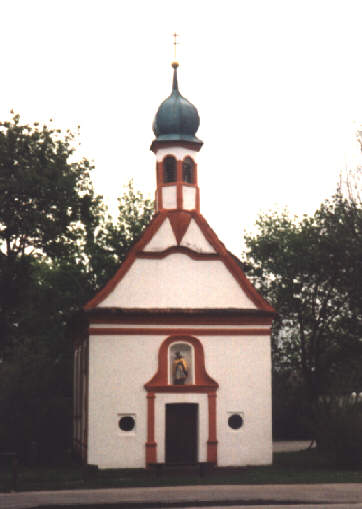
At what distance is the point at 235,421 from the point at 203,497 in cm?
1014

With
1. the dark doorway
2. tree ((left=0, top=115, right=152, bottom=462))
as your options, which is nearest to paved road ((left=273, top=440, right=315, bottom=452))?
tree ((left=0, top=115, right=152, bottom=462))

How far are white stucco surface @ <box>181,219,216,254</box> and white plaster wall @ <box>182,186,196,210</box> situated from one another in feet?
2.96

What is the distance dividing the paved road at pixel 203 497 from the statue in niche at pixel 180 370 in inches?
306

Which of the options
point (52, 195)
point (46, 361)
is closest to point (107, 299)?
point (52, 195)

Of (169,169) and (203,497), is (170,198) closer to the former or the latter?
(169,169)

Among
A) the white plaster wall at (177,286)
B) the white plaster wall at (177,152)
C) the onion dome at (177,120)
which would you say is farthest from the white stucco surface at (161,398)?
the onion dome at (177,120)

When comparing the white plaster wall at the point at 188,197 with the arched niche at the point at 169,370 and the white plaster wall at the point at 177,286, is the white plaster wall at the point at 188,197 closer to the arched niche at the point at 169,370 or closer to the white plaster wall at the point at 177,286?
the white plaster wall at the point at 177,286

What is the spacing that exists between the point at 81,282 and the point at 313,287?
12209mm

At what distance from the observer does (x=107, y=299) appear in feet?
97.8

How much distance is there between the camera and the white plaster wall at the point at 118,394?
28531 mm

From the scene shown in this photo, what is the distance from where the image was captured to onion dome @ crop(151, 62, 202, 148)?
33094mm

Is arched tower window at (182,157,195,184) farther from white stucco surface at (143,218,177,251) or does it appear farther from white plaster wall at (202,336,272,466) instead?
white plaster wall at (202,336,272,466)

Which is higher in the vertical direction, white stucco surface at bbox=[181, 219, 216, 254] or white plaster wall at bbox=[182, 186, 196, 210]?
white plaster wall at bbox=[182, 186, 196, 210]

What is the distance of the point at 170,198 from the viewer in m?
32.3
